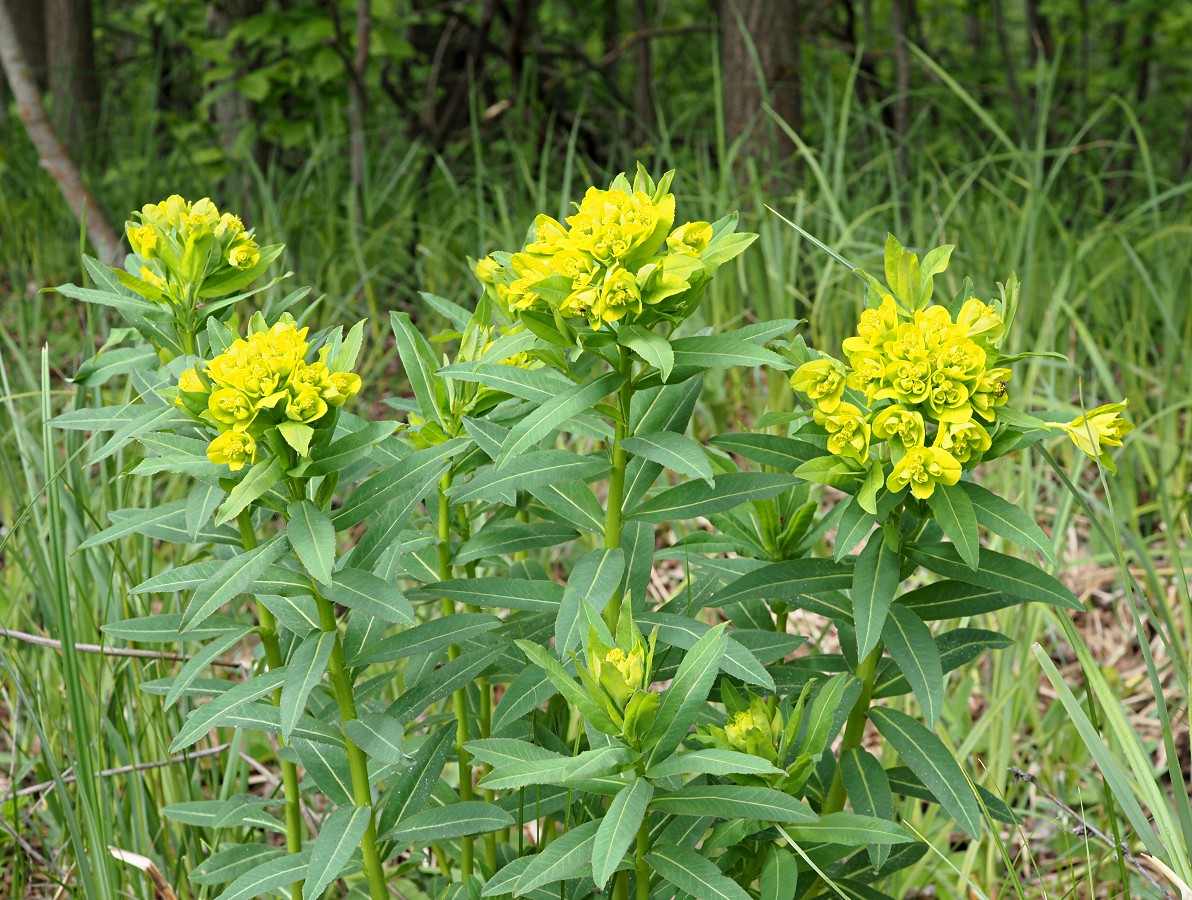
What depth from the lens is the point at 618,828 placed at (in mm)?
1078

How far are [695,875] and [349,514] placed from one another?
557 millimetres

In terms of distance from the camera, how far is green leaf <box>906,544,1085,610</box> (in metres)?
1.25

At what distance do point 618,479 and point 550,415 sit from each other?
6.8 inches

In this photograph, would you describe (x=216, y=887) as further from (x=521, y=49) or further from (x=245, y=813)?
(x=521, y=49)

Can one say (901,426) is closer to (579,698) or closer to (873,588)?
(873,588)

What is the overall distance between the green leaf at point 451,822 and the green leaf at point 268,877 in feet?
0.36

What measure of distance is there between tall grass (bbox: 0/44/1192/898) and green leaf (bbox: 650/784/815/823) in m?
0.18

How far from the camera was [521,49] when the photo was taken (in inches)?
206

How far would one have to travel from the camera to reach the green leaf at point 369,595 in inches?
45.8

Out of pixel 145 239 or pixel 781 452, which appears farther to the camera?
pixel 145 239

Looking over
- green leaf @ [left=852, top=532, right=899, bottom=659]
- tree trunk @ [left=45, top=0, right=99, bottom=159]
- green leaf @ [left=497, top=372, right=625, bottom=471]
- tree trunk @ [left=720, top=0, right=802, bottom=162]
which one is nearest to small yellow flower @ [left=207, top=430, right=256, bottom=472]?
green leaf @ [left=497, top=372, right=625, bottom=471]

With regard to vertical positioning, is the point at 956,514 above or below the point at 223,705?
above

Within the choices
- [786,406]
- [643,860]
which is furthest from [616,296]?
[786,406]

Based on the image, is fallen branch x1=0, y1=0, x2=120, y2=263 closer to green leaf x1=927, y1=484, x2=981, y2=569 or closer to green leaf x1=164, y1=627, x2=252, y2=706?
green leaf x1=164, y1=627, x2=252, y2=706
